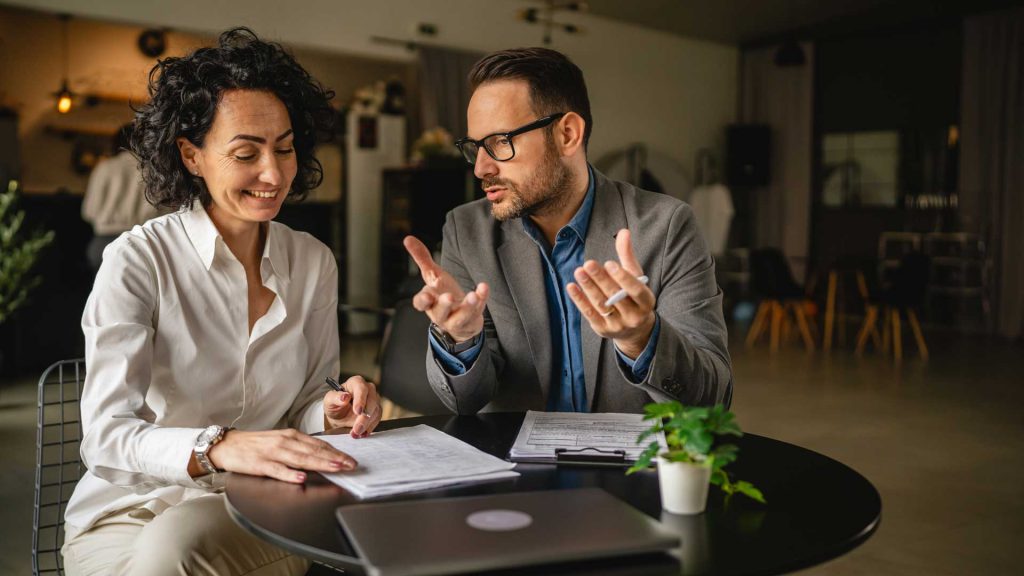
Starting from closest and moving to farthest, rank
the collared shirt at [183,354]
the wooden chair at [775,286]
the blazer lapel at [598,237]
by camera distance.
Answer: the collared shirt at [183,354], the blazer lapel at [598,237], the wooden chair at [775,286]

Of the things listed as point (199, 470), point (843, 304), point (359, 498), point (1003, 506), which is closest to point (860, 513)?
point (359, 498)

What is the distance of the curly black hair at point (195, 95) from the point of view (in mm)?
1805

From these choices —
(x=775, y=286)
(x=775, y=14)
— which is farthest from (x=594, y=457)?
(x=775, y=14)

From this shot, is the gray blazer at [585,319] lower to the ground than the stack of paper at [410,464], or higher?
higher

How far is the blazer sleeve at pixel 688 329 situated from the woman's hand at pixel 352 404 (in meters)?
0.50

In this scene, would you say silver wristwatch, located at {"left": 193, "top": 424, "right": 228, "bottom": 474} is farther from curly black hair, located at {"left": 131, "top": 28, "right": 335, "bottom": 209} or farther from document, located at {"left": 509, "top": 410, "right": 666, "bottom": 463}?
curly black hair, located at {"left": 131, "top": 28, "right": 335, "bottom": 209}

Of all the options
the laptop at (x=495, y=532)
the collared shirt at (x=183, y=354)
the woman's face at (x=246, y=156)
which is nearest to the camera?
the laptop at (x=495, y=532)

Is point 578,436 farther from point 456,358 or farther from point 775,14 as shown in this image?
point 775,14

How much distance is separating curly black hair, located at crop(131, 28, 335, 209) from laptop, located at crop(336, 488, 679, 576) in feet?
3.34

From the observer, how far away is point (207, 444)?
1438 mm

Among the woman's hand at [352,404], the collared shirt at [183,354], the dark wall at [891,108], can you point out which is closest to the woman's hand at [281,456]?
the collared shirt at [183,354]

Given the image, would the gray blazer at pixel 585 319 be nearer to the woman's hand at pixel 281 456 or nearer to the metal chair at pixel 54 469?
the woman's hand at pixel 281 456

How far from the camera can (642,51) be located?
11.2 metres

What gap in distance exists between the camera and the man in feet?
6.42
